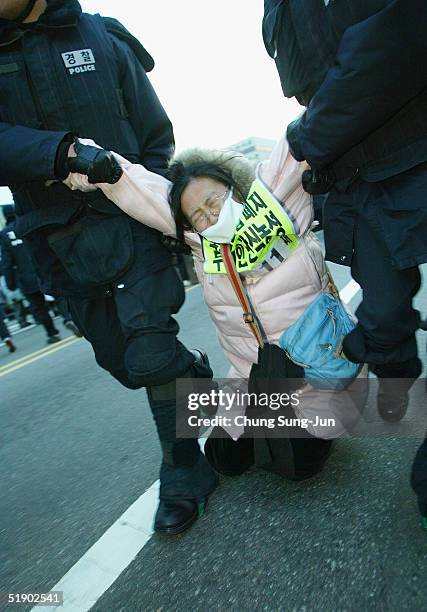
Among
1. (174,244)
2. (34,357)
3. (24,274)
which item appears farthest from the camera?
(24,274)

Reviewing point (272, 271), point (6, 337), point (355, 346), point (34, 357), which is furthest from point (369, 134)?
point (6, 337)

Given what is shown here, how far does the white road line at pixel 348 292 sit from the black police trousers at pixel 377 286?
9.08ft

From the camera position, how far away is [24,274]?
641 centimetres

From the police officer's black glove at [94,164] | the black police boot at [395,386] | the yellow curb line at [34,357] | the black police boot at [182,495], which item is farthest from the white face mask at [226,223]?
the yellow curb line at [34,357]

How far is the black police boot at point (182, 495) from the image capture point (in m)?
1.65

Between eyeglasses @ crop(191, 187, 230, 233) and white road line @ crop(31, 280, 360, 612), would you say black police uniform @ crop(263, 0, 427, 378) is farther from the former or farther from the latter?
white road line @ crop(31, 280, 360, 612)

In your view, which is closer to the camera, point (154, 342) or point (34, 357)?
point (154, 342)

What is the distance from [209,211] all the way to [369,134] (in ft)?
1.94

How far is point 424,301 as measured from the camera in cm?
382

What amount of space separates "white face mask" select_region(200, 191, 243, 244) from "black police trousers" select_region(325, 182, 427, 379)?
317 millimetres

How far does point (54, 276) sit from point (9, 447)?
5.37 ft

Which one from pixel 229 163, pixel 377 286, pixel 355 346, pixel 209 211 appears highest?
pixel 229 163

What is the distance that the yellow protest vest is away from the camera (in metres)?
1.54

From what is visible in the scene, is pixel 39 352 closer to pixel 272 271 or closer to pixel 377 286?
pixel 272 271
